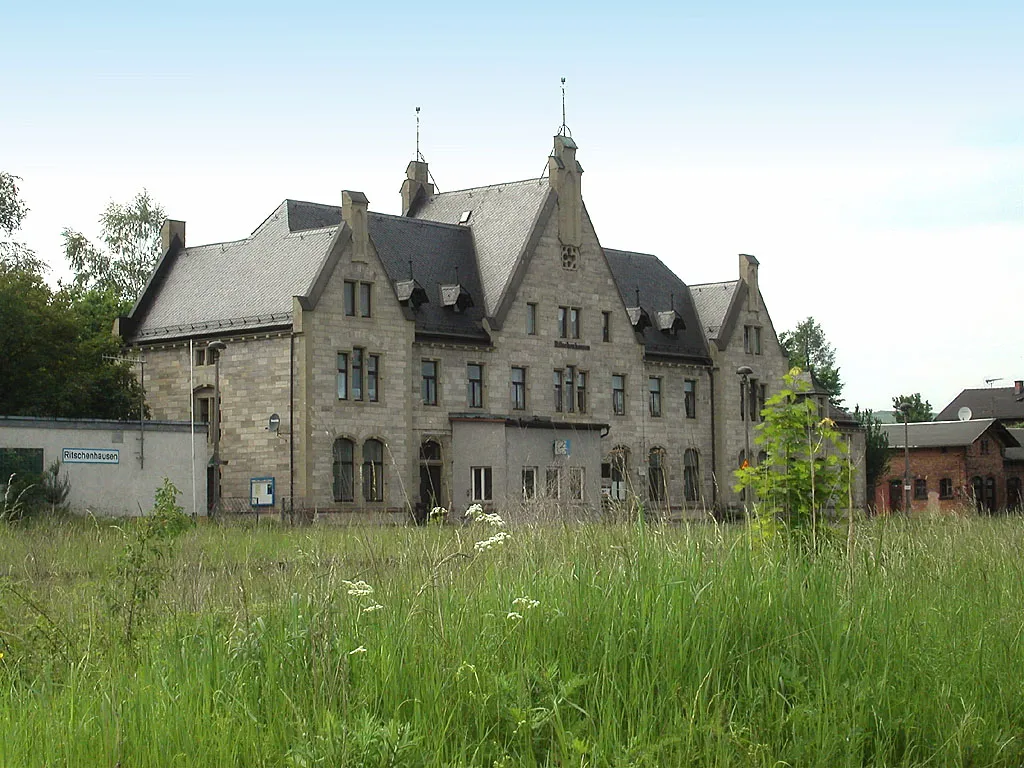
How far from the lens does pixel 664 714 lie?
8.72 meters

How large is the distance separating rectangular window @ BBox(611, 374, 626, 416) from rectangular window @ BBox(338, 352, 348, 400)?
14499 millimetres

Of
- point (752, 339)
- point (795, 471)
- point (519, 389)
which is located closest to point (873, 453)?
point (752, 339)

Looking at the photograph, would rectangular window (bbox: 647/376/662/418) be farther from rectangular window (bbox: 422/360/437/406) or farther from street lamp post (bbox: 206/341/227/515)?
street lamp post (bbox: 206/341/227/515)

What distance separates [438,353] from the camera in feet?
175

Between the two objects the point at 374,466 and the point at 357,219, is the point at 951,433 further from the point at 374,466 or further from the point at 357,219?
the point at 357,219

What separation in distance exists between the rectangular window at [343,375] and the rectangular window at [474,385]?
6.04m

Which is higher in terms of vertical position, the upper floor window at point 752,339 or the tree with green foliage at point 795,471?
the upper floor window at point 752,339

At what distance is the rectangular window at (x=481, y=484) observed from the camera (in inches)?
2066

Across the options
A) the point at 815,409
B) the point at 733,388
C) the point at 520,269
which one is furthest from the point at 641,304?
the point at 815,409

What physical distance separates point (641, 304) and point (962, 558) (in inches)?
1980

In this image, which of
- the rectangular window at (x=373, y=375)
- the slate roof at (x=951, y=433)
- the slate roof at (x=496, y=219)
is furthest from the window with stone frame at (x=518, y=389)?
the slate roof at (x=951, y=433)

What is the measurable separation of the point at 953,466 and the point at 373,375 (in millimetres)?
43080

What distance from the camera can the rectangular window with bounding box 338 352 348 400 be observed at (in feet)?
162

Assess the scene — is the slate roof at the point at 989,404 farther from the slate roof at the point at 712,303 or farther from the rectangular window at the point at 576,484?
the rectangular window at the point at 576,484
